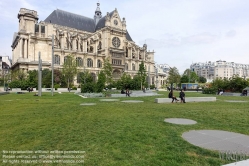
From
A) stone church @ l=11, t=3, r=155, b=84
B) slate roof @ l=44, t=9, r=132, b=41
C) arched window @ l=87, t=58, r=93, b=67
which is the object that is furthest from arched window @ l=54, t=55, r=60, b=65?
slate roof @ l=44, t=9, r=132, b=41

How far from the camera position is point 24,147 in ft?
14.9

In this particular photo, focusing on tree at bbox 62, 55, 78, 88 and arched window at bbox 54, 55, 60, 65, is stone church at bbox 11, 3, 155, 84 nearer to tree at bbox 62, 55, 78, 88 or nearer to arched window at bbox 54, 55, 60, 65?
arched window at bbox 54, 55, 60, 65

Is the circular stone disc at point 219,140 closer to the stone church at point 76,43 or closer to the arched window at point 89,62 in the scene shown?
the stone church at point 76,43

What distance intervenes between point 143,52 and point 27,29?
160 feet

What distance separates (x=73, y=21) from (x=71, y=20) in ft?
2.82

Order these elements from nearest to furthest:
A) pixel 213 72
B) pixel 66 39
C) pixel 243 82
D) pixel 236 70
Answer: pixel 243 82 < pixel 66 39 < pixel 213 72 < pixel 236 70

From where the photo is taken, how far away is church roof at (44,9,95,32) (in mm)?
62188

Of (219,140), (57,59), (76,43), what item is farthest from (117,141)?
(76,43)

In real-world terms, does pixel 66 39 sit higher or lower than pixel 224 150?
higher

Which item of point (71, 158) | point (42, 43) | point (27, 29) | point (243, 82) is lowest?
point (71, 158)

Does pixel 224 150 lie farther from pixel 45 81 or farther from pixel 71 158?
pixel 45 81

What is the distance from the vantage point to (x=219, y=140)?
4996 millimetres

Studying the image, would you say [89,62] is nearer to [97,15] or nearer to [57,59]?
[57,59]

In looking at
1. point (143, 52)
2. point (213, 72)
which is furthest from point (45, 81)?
point (213, 72)
